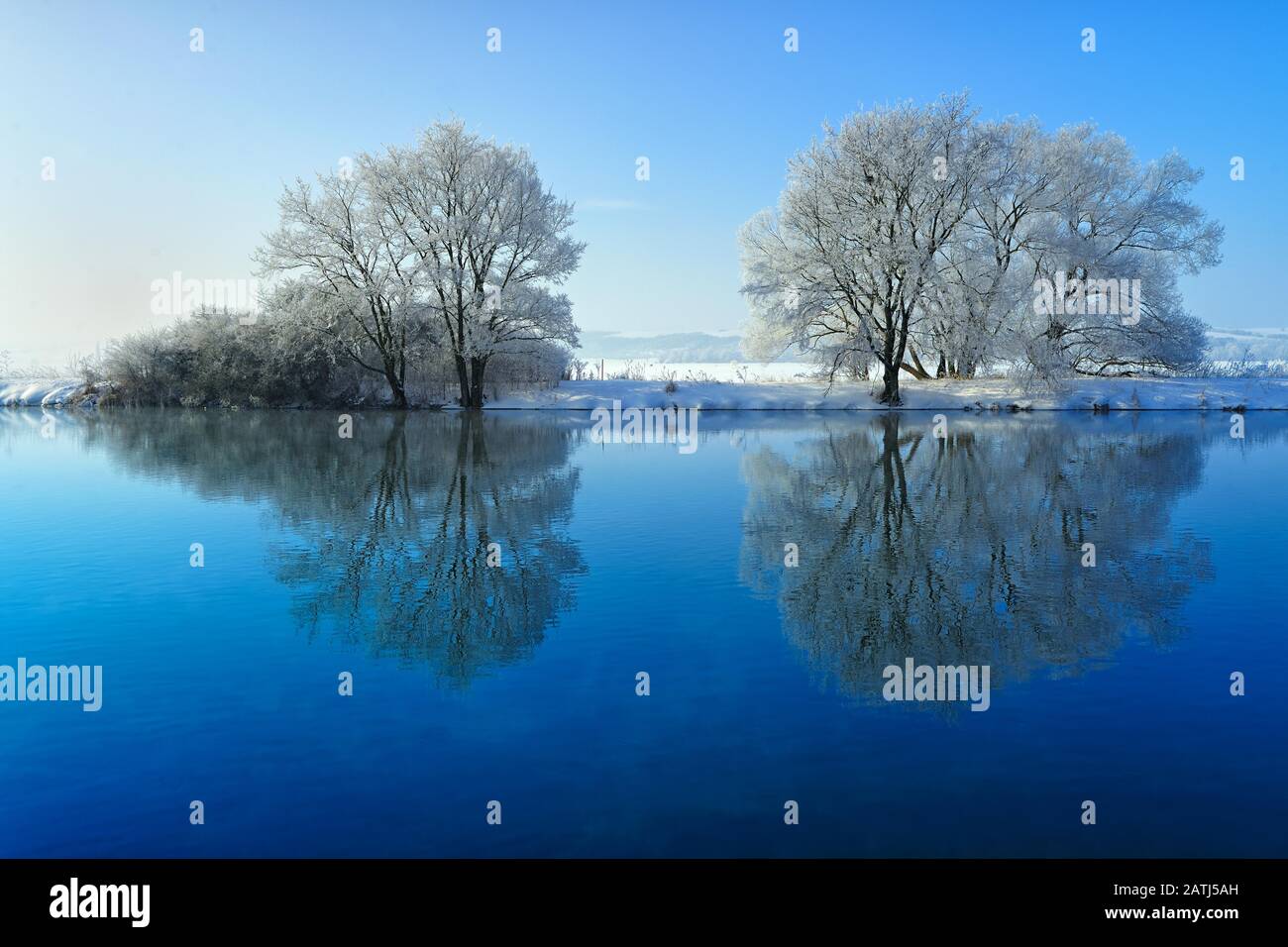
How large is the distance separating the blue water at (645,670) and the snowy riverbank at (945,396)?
2775cm

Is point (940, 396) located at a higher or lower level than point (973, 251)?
lower

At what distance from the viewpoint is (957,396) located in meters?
45.2

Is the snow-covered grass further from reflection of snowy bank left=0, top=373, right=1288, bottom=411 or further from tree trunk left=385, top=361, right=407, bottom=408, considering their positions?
tree trunk left=385, top=361, right=407, bottom=408

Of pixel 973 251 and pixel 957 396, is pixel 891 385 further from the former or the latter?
pixel 973 251

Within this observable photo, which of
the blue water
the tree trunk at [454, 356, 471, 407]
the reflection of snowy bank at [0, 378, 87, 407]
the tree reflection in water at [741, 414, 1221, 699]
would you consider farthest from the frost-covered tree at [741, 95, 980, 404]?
the reflection of snowy bank at [0, 378, 87, 407]

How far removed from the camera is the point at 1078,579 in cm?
1067

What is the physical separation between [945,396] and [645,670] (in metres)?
40.4

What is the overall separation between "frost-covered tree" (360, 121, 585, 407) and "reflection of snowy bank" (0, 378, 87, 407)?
23510 millimetres

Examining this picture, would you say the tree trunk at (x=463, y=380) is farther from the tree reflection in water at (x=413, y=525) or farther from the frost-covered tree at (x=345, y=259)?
the tree reflection in water at (x=413, y=525)

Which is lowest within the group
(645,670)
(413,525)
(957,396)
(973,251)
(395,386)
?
(645,670)

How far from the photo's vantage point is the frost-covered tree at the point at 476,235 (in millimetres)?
42812

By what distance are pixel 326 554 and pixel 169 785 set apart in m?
6.39

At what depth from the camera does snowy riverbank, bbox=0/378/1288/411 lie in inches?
1757

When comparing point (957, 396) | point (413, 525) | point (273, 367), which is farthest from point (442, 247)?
point (413, 525)
